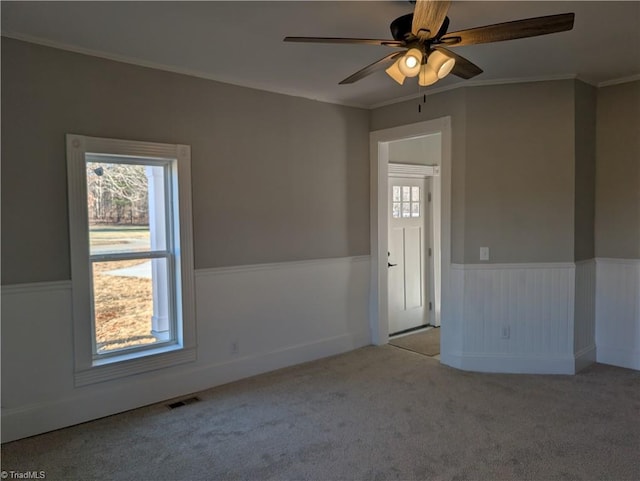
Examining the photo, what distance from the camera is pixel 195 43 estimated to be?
3.01 meters

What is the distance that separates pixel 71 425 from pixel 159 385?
0.63 metres

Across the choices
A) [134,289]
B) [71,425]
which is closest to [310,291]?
[134,289]

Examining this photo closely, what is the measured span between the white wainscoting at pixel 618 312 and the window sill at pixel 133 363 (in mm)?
3790

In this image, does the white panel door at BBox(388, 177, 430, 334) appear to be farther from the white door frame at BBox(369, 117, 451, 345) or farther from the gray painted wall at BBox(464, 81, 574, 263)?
the gray painted wall at BBox(464, 81, 574, 263)

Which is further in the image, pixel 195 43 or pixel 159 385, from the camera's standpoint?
pixel 159 385

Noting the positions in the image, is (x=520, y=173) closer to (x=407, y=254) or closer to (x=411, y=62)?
(x=407, y=254)

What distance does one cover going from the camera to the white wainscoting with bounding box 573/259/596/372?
4.02m

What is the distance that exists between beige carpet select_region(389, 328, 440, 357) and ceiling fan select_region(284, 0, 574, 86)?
3.00 m

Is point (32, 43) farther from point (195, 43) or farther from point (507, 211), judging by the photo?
point (507, 211)

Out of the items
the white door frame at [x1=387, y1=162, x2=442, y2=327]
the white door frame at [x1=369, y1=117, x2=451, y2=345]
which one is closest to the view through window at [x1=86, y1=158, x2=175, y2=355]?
the white door frame at [x1=369, y1=117, x2=451, y2=345]

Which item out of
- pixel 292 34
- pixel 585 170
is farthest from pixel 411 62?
pixel 585 170

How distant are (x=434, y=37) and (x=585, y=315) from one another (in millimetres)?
3197

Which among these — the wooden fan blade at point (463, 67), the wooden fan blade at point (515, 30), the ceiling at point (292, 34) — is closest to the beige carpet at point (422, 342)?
the ceiling at point (292, 34)

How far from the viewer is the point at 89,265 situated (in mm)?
3180
